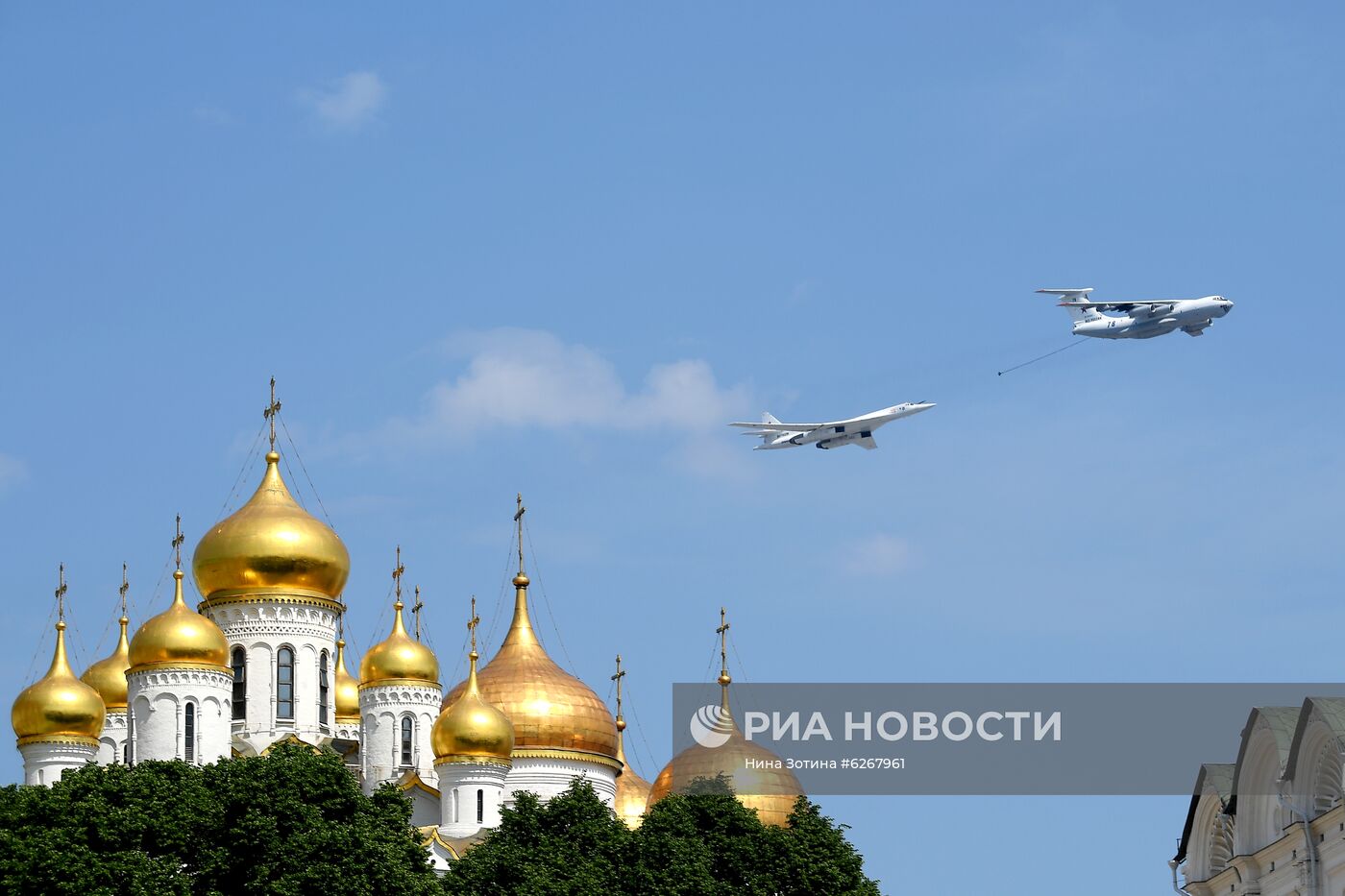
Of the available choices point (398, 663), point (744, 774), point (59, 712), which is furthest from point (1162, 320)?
point (59, 712)

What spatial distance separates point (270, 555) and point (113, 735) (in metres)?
7.54

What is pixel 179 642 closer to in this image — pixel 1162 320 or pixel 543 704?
pixel 543 704

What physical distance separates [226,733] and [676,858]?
43.1 feet

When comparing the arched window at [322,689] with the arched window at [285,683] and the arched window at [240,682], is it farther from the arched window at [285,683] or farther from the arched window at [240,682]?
the arched window at [240,682]

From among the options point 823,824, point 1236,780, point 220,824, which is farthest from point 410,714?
point 1236,780

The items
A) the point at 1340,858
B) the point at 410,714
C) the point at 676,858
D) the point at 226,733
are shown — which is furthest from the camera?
the point at 410,714

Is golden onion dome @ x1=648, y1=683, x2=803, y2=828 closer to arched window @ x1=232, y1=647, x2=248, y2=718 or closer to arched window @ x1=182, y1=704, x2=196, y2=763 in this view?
arched window @ x1=232, y1=647, x2=248, y2=718

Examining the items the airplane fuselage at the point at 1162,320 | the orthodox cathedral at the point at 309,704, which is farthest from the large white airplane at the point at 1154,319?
the orthodox cathedral at the point at 309,704

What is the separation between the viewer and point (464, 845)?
66125 mm

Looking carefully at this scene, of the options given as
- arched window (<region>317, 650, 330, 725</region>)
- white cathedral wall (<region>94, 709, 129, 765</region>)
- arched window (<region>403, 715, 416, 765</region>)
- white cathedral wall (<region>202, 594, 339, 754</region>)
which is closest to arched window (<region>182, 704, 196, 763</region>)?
white cathedral wall (<region>202, 594, 339, 754</region>)

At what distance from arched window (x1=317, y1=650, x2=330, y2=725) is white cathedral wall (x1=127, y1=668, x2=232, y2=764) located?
3594 mm

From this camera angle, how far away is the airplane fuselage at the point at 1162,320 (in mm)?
67000

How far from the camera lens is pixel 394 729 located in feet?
231

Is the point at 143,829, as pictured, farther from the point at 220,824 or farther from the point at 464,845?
the point at 464,845
